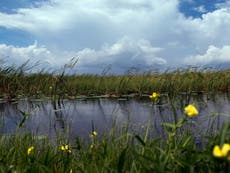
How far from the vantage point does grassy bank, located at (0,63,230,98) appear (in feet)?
41.5

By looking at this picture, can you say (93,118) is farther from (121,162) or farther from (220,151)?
(220,151)

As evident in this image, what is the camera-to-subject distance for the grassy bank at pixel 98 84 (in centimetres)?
1266

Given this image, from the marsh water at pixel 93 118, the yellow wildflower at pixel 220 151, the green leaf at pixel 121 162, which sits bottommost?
the marsh water at pixel 93 118

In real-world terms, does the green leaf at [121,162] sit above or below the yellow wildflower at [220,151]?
below

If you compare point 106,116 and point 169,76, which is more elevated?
point 169,76

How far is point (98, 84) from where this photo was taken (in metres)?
14.1

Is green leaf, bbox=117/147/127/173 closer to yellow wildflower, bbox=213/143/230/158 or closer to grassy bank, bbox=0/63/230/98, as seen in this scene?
yellow wildflower, bbox=213/143/230/158

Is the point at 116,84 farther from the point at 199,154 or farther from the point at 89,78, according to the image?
the point at 199,154

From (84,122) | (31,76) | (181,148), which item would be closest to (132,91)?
(31,76)

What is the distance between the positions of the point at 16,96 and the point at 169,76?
18.9ft

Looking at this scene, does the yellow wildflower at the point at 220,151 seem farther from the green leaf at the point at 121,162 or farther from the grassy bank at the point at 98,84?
the grassy bank at the point at 98,84

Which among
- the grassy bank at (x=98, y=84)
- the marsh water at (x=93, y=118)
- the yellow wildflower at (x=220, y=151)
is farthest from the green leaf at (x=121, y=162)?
the grassy bank at (x=98, y=84)

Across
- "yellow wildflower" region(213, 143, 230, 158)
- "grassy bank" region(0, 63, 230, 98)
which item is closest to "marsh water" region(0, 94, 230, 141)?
"grassy bank" region(0, 63, 230, 98)

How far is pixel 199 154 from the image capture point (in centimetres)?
204
